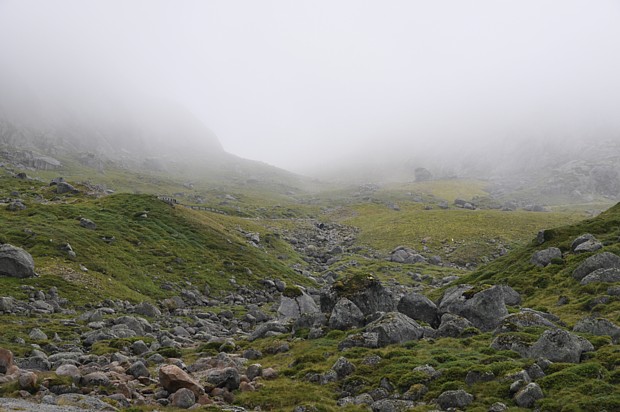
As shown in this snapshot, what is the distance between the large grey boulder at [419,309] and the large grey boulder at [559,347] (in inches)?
459

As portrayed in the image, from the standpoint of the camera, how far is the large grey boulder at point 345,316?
118ft

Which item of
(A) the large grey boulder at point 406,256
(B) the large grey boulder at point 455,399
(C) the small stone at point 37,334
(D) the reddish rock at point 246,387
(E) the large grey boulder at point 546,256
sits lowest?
(A) the large grey boulder at point 406,256

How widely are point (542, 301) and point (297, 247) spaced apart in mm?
67741

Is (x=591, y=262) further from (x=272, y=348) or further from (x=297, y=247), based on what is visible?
(x=297, y=247)

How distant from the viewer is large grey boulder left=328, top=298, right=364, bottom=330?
1416 inches

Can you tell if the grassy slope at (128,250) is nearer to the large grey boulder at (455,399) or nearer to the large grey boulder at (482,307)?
the large grey boulder at (482,307)

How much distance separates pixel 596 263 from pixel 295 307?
2664 centimetres

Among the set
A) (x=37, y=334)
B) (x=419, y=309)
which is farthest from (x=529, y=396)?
(x=37, y=334)

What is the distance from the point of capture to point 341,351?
99.1 feet

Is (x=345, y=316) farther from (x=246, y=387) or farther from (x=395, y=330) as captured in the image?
(x=246, y=387)

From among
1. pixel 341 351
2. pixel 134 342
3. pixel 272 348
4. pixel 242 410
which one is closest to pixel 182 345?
pixel 134 342

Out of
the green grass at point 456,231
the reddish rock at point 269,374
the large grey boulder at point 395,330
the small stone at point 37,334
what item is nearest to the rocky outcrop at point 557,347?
the large grey boulder at point 395,330

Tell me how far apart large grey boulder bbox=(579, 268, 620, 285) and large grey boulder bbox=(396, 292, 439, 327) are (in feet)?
42.5

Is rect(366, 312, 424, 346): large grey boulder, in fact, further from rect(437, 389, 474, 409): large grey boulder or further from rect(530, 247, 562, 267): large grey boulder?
rect(530, 247, 562, 267): large grey boulder
